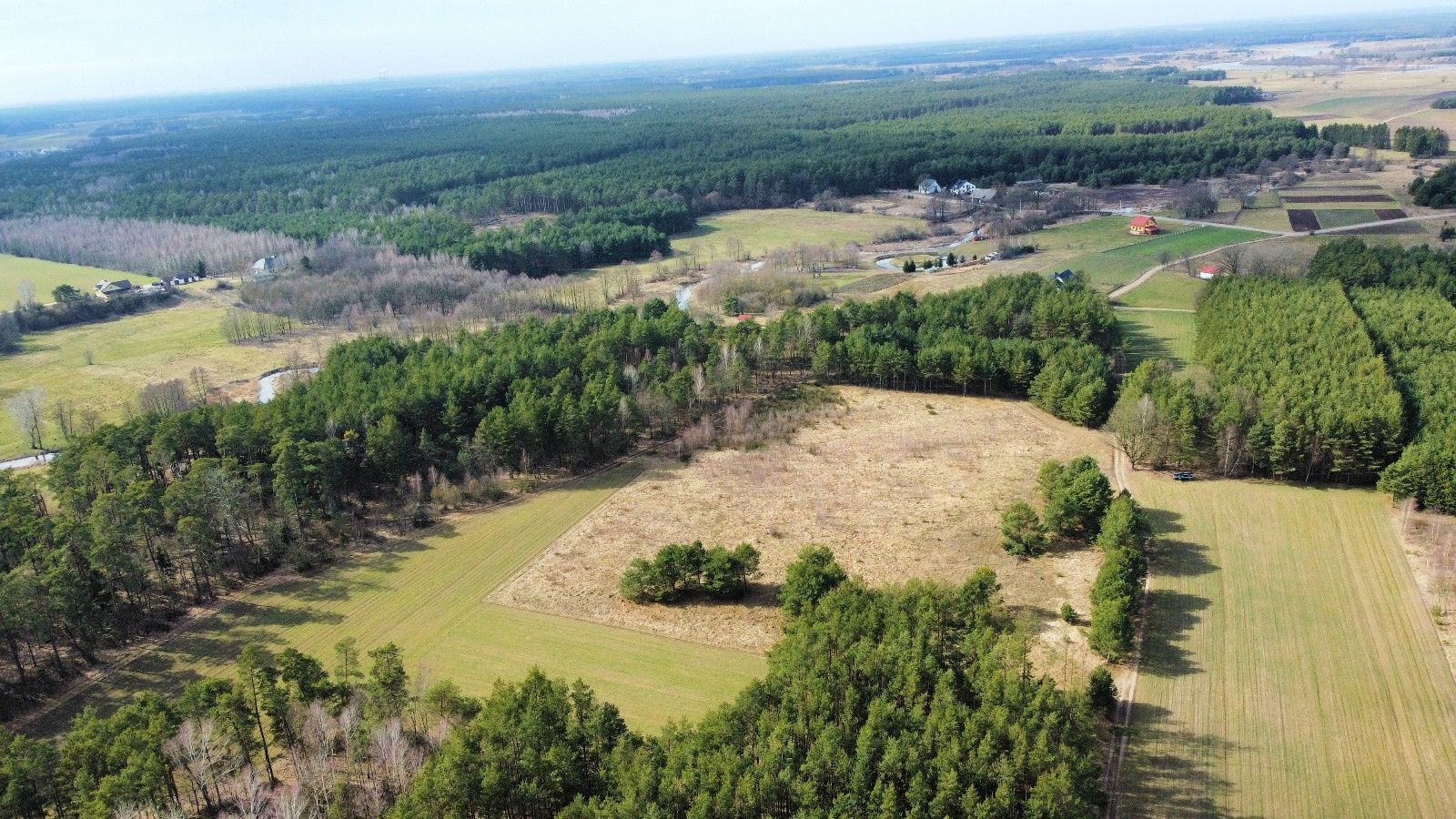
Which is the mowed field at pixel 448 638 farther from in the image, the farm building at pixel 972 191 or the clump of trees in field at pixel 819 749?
the farm building at pixel 972 191

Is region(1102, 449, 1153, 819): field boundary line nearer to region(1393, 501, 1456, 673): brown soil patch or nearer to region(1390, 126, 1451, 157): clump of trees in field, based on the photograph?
region(1393, 501, 1456, 673): brown soil patch

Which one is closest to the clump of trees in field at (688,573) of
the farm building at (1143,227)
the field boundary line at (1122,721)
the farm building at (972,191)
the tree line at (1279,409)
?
the field boundary line at (1122,721)

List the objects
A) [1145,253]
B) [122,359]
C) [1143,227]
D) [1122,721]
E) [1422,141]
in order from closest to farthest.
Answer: [1122,721]
[122,359]
[1145,253]
[1143,227]
[1422,141]

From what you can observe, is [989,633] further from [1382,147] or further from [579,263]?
[1382,147]

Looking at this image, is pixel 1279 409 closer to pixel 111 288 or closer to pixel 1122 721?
pixel 1122 721

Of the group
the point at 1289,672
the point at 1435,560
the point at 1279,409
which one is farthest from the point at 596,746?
the point at 1279,409

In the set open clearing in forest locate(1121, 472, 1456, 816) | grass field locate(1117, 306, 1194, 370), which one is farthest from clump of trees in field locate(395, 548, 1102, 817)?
grass field locate(1117, 306, 1194, 370)

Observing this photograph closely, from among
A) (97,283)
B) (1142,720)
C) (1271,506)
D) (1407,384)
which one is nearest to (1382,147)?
(1407,384)
